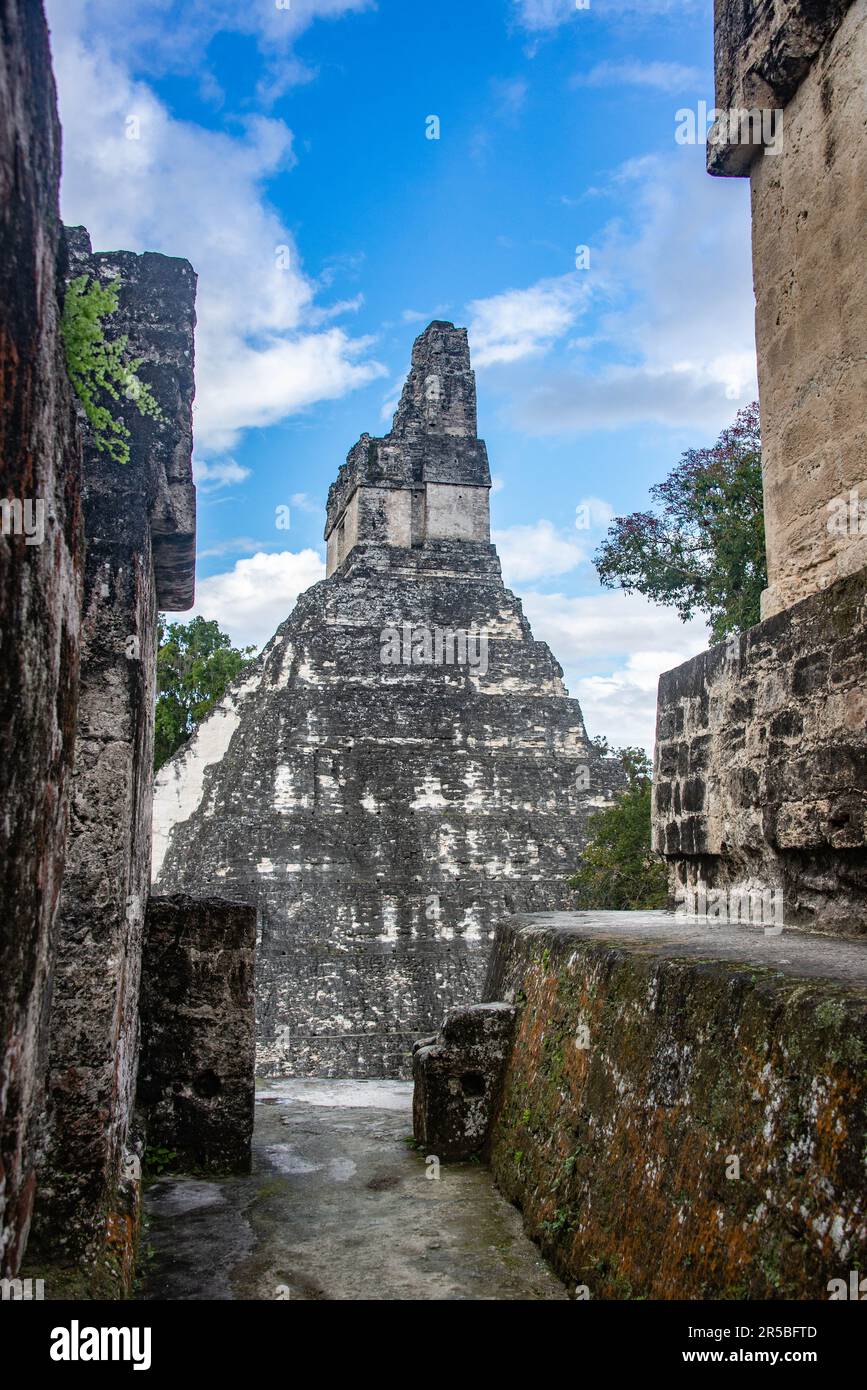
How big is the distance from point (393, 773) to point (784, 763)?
1381cm

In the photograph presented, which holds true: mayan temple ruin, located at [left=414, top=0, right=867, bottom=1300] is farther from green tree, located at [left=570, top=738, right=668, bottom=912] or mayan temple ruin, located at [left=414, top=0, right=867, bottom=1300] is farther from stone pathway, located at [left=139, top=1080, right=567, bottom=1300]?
green tree, located at [left=570, top=738, right=668, bottom=912]

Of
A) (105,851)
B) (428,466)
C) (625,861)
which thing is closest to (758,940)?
(105,851)

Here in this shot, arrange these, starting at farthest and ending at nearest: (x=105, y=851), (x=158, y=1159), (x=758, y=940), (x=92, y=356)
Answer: (x=158, y=1159), (x=758, y=940), (x=105, y=851), (x=92, y=356)

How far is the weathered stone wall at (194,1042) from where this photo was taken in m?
5.54

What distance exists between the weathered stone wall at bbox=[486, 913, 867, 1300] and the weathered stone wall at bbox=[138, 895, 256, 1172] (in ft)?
5.56

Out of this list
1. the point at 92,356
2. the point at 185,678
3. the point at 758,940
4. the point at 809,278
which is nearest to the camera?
the point at 92,356

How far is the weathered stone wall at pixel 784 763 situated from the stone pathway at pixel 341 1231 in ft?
5.22

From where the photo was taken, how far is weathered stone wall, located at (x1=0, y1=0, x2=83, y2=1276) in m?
1.74

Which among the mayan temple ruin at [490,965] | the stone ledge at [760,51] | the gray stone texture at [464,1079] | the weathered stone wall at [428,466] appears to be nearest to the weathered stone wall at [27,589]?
the mayan temple ruin at [490,965]

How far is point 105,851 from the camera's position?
3.32 meters

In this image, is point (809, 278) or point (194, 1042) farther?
point (194, 1042)

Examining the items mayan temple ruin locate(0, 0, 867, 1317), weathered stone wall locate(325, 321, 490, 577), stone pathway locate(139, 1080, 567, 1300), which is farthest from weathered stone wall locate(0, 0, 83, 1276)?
weathered stone wall locate(325, 321, 490, 577)

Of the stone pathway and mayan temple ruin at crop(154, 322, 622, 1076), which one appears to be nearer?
the stone pathway

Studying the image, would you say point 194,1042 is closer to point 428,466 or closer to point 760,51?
point 760,51
